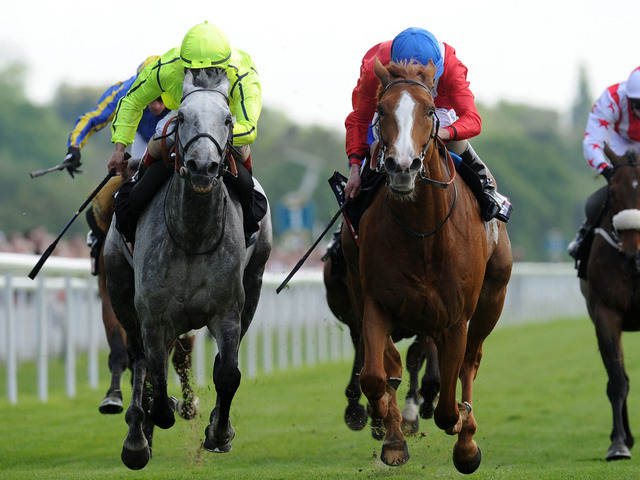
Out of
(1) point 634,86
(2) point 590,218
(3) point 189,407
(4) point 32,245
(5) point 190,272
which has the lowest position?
(4) point 32,245

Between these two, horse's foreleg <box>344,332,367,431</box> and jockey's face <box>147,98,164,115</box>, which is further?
horse's foreleg <box>344,332,367,431</box>

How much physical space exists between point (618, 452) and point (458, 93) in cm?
277

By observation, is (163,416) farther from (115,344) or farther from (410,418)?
(410,418)

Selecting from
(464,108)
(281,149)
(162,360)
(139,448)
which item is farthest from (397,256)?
(281,149)

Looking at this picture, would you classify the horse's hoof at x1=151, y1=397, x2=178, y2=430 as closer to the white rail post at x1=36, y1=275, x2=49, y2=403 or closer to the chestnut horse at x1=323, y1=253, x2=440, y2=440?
the chestnut horse at x1=323, y1=253, x2=440, y2=440

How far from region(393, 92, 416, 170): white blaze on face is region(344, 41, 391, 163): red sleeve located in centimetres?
113

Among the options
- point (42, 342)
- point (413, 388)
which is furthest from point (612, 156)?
point (42, 342)

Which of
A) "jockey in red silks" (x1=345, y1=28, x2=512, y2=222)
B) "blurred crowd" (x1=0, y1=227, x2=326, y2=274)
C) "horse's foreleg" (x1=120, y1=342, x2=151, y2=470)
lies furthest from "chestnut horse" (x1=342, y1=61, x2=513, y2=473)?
"blurred crowd" (x1=0, y1=227, x2=326, y2=274)

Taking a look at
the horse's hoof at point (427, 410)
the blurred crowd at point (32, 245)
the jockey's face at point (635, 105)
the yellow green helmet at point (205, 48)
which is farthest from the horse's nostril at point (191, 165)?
the blurred crowd at point (32, 245)

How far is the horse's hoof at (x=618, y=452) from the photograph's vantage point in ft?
24.5

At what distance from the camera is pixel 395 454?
6129 mm

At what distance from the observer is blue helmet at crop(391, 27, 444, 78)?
602 cm

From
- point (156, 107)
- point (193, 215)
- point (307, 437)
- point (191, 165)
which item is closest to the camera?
point (191, 165)

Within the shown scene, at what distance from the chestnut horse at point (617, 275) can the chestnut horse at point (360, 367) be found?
1.27 m
